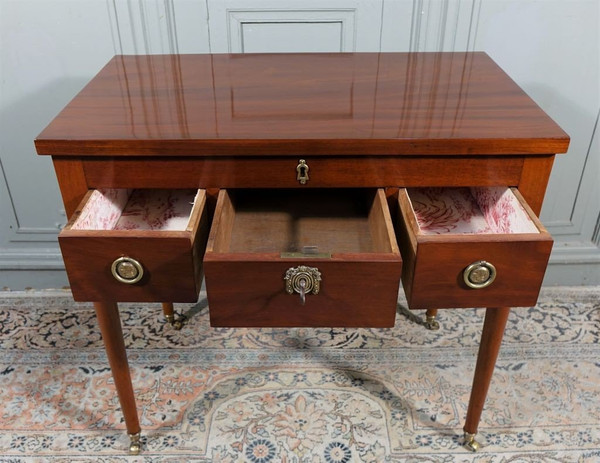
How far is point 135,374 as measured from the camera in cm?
125

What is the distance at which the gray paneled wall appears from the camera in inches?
47.4

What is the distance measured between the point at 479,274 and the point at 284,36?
0.73 meters

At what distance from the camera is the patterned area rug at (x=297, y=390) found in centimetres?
110

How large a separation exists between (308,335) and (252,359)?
149 mm

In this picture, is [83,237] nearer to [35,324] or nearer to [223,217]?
[223,217]

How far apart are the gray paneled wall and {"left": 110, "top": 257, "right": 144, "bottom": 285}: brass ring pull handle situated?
63 cm

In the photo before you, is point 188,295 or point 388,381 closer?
point 188,295

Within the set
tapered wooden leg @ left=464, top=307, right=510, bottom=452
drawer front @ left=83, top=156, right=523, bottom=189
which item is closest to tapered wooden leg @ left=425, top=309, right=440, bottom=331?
tapered wooden leg @ left=464, top=307, right=510, bottom=452

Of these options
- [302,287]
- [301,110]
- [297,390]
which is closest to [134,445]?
[297,390]

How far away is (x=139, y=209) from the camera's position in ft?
3.29

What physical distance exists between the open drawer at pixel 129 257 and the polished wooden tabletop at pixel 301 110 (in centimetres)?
10

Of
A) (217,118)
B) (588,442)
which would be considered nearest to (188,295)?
(217,118)

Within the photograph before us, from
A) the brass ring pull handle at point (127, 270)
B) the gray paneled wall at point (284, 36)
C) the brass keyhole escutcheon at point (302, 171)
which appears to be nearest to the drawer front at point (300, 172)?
the brass keyhole escutcheon at point (302, 171)

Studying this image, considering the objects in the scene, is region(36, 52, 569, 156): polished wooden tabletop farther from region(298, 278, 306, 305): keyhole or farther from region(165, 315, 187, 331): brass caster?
region(165, 315, 187, 331): brass caster
